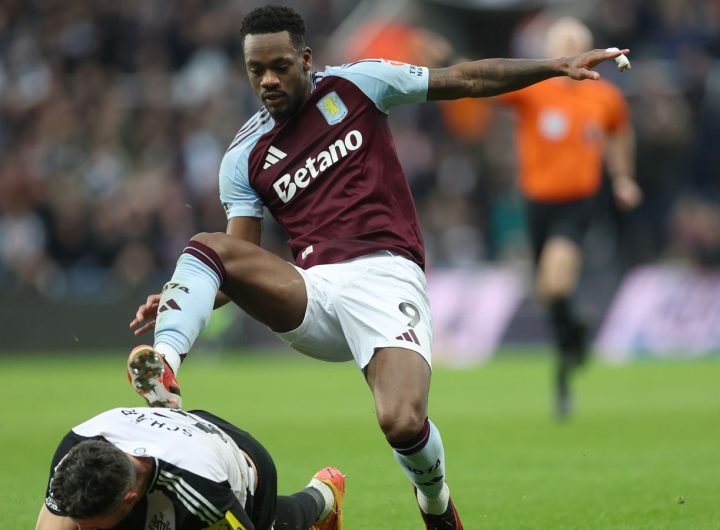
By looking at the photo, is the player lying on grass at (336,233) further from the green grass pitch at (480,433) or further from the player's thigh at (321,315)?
the green grass pitch at (480,433)

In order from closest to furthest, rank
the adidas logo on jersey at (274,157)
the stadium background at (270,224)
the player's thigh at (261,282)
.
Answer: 1. the player's thigh at (261,282)
2. the adidas logo on jersey at (274,157)
3. the stadium background at (270,224)

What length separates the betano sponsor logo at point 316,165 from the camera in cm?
617

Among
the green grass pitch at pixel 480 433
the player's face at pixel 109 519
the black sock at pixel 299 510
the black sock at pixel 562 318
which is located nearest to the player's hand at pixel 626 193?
the black sock at pixel 562 318

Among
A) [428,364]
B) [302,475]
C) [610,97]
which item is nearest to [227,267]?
[428,364]

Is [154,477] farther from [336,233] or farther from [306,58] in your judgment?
[306,58]

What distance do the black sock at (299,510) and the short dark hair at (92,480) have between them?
1.20m

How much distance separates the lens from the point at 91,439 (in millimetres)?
4586

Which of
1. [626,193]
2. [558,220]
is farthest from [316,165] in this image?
[558,220]

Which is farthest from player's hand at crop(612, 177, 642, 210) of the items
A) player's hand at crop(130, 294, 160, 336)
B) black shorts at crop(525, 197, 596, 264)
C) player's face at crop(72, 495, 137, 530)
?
player's face at crop(72, 495, 137, 530)

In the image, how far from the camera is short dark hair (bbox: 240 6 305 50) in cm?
591

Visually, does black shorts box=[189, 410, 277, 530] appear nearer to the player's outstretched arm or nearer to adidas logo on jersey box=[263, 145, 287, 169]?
adidas logo on jersey box=[263, 145, 287, 169]

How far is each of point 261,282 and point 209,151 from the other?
46.1 feet

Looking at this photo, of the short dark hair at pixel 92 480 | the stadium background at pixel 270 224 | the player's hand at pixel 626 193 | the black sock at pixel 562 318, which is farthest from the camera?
the stadium background at pixel 270 224

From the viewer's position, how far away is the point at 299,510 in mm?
5645
